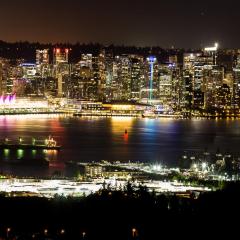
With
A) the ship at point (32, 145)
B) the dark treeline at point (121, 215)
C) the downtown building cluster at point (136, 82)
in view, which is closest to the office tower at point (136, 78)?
the downtown building cluster at point (136, 82)

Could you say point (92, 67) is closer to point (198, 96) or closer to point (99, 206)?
point (198, 96)

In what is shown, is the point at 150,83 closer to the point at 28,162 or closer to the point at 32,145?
the point at 32,145

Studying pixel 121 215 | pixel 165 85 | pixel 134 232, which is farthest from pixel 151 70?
pixel 134 232

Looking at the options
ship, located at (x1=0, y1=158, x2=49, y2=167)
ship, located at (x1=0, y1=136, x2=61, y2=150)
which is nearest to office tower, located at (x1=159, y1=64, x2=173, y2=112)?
ship, located at (x1=0, y1=136, x2=61, y2=150)

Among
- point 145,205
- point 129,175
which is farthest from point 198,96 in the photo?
point 145,205

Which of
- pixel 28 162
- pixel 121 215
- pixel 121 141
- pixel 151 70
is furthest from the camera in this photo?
pixel 151 70

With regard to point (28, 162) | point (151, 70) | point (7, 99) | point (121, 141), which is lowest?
point (28, 162)

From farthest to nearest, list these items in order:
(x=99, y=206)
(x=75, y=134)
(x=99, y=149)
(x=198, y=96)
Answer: (x=198, y=96)
(x=75, y=134)
(x=99, y=149)
(x=99, y=206)

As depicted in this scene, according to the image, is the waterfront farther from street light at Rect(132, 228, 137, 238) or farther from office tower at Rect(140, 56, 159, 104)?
office tower at Rect(140, 56, 159, 104)
